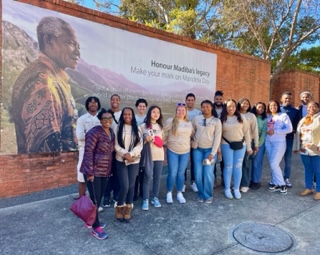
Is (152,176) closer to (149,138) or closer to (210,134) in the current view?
(149,138)

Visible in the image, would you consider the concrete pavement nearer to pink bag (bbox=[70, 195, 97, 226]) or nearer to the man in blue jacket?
pink bag (bbox=[70, 195, 97, 226])

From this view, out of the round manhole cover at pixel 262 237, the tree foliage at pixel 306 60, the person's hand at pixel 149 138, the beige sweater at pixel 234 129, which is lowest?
the round manhole cover at pixel 262 237

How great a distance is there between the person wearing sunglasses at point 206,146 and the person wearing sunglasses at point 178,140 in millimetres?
196

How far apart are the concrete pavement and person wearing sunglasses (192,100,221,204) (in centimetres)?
31

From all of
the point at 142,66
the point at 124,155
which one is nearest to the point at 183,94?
the point at 142,66

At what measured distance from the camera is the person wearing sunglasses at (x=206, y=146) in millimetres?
4348

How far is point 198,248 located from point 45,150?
333 centimetres

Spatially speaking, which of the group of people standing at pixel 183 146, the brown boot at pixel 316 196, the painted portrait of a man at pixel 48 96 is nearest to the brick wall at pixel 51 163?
the painted portrait of a man at pixel 48 96

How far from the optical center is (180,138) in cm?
425

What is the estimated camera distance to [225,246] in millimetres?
3162

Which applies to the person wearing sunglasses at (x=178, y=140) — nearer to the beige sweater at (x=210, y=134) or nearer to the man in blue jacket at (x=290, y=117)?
the beige sweater at (x=210, y=134)

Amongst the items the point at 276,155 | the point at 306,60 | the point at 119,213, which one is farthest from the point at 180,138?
the point at 306,60

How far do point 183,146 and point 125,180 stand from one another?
1157 millimetres

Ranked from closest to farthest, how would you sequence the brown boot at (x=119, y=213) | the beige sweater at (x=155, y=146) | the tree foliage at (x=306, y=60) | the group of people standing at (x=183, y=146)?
the group of people standing at (x=183, y=146) → the brown boot at (x=119, y=213) → the beige sweater at (x=155, y=146) → the tree foliage at (x=306, y=60)
